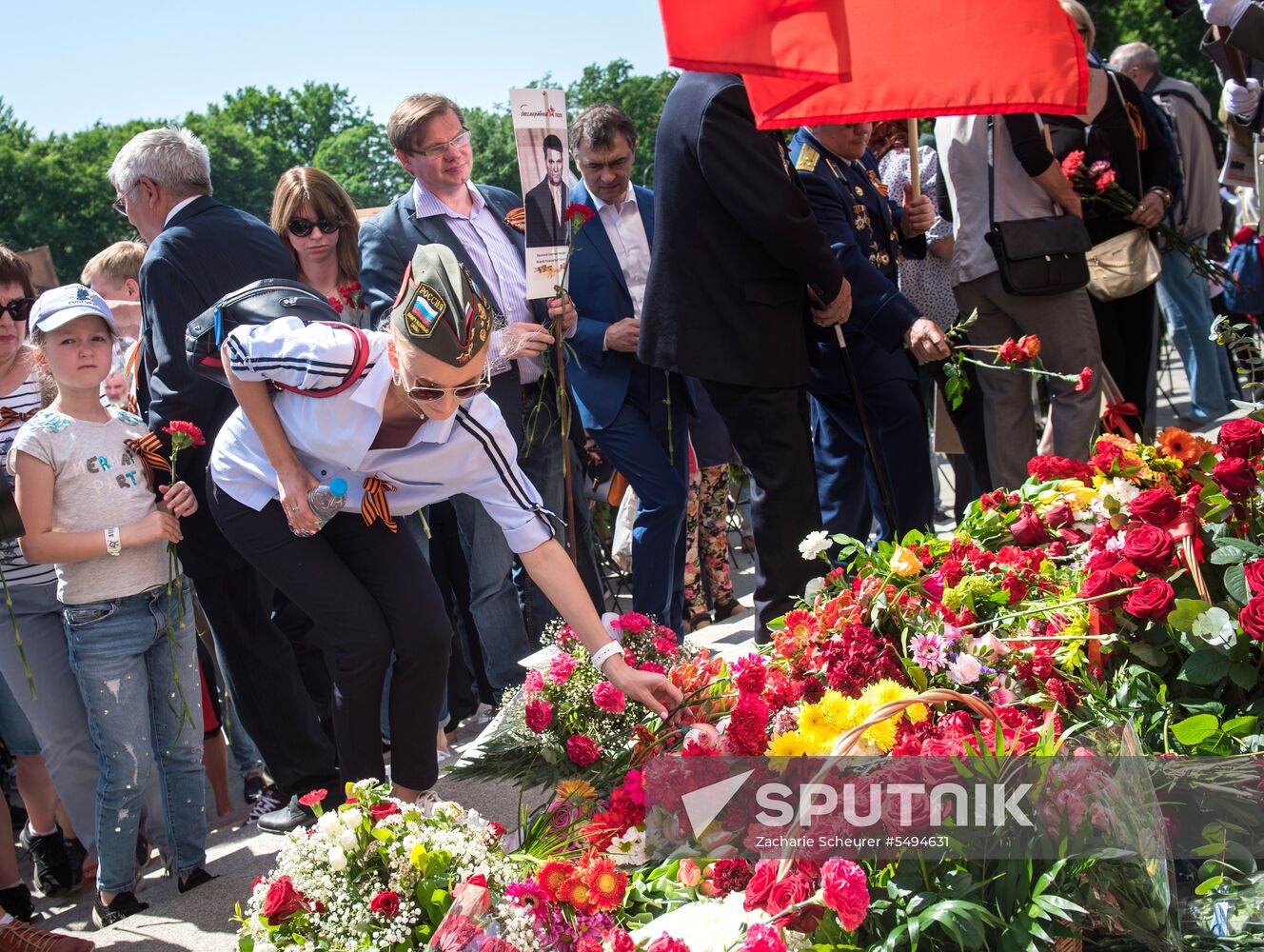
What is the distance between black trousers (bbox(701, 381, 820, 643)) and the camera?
423cm

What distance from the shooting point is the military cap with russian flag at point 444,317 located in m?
2.67

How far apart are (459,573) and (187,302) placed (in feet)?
5.20

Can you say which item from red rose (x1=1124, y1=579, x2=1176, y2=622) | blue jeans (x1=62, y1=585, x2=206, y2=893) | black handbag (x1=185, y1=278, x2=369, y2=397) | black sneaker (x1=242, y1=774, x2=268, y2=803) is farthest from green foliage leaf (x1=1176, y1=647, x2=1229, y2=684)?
black sneaker (x1=242, y1=774, x2=268, y2=803)

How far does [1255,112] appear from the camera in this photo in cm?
540

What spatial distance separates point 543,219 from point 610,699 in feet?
7.38

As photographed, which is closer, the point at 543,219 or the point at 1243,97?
the point at 543,219

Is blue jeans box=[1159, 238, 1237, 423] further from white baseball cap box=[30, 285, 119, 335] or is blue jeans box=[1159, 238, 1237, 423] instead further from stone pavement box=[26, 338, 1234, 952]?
white baseball cap box=[30, 285, 119, 335]

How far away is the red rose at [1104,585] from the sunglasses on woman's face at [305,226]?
328 cm

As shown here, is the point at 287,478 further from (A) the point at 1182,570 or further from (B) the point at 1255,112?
(B) the point at 1255,112

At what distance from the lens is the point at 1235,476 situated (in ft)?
8.58

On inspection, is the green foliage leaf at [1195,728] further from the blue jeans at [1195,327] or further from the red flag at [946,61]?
the blue jeans at [1195,327]

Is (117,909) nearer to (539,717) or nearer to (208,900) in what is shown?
(208,900)

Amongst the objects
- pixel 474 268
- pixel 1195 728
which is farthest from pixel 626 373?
pixel 1195 728

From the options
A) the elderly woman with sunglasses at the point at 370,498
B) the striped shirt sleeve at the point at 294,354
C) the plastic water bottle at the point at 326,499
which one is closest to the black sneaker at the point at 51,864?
the elderly woman with sunglasses at the point at 370,498
